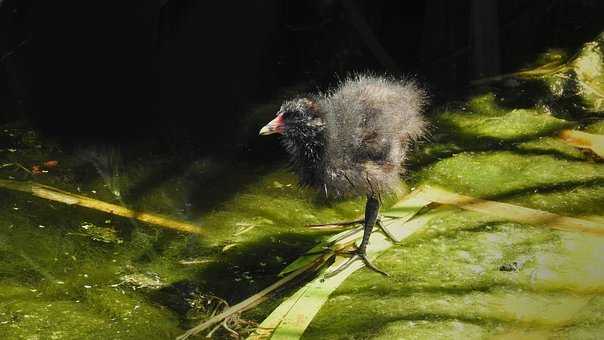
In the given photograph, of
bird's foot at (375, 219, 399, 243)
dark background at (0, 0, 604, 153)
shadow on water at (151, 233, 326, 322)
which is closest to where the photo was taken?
shadow on water at (151, 233, 326, 322)

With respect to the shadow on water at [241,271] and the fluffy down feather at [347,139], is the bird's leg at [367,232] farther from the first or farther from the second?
the shadow on water at [241,271]

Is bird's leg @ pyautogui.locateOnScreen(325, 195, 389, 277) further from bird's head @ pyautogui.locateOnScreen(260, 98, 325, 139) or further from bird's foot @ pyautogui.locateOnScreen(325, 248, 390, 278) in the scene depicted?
bird's head @ pyautogui.locateOnScreen(260, 98, 325, 139)

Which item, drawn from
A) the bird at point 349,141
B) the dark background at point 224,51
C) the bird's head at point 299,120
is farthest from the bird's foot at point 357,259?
the dark background at point 224,51

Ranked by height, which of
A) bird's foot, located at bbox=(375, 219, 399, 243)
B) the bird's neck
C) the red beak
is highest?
the red beak

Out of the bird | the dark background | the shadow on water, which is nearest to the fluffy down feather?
the bird

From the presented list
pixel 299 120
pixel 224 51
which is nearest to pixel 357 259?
pixel 299 120

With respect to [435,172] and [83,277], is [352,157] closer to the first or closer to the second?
[435,172]

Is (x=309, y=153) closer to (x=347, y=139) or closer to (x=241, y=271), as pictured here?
(x=347, y=139)

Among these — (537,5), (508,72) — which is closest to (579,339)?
(508,72)
